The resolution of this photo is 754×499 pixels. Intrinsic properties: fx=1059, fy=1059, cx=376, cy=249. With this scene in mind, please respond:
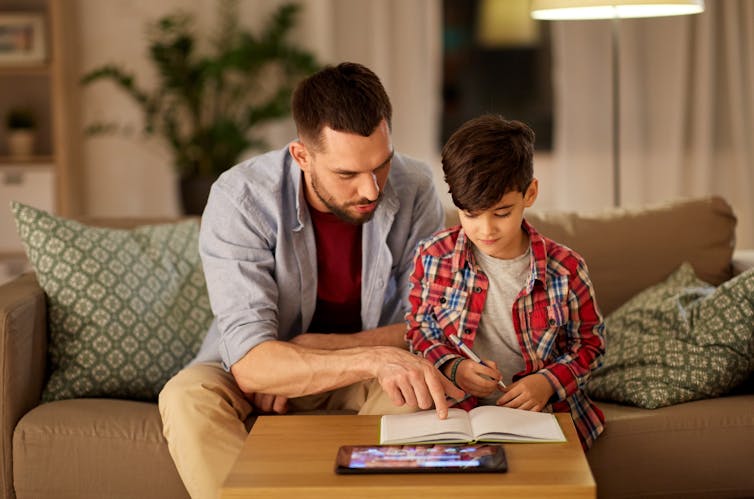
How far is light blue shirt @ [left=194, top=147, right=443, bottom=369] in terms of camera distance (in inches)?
86.0

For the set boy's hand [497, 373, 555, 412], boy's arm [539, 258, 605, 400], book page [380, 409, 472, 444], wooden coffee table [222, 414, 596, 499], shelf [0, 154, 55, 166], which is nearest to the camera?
wooden coffee table [222, 414, 596, 499]

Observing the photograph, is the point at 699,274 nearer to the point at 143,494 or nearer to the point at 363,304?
the point at 363,304

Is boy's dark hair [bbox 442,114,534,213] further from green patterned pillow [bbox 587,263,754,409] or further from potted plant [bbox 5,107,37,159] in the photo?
potted plant [bbox 5,107,37,159]

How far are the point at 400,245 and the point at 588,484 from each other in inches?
37.2

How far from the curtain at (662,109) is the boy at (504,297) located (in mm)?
2766

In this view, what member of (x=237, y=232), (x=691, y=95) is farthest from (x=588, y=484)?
(x=691, y=95)

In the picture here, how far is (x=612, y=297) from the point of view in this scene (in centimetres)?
267

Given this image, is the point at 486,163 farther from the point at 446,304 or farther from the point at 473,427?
the point at 473,427

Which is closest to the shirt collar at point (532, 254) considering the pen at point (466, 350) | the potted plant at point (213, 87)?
the pen at point (466, 350)

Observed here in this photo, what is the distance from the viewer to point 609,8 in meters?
3.05

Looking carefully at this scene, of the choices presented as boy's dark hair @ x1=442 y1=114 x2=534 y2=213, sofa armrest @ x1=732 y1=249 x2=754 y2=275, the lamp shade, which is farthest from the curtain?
boy's dark hair @ x1=442 y1=114 x2=534 y2=213

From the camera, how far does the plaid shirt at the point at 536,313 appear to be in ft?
6.61

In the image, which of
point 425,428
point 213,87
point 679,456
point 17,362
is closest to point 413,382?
point 425,428

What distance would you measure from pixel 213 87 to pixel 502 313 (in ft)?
9.73
